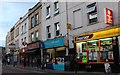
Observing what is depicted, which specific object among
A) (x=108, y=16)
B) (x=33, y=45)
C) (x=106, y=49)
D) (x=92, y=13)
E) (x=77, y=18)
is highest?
(x=92, y=13)

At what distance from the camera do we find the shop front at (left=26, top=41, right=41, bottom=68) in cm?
4062

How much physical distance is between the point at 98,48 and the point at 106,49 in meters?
1.18

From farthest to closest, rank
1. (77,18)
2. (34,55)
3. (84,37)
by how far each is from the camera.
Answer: (34,55), (77,18), (84,37)

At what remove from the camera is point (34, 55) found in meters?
43.8

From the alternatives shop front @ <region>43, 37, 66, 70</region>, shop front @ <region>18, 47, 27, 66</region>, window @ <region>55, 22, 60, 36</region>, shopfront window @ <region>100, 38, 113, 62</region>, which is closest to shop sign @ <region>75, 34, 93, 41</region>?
shopfront window @ <region>100, 38, 113, 62</region>

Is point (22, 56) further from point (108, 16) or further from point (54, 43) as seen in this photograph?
point (108, 16)

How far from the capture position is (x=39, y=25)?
4131 centimetres

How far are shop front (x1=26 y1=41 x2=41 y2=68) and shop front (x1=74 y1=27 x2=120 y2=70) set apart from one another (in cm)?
1245

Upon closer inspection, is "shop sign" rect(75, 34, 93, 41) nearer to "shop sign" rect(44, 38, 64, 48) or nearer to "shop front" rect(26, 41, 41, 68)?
"shop sign" rect(44, 38, 64, 48)

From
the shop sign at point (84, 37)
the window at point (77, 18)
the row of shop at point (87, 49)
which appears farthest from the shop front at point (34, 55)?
the shop sign at point (84, 37)

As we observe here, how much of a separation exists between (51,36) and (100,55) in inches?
480

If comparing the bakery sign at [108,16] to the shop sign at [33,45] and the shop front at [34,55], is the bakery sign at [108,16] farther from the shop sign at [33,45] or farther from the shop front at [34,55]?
the shop sign at [33,45]

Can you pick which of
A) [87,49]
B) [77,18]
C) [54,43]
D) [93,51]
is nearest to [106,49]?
[93,51]

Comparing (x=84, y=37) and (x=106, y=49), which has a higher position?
(x=84, y=37)
